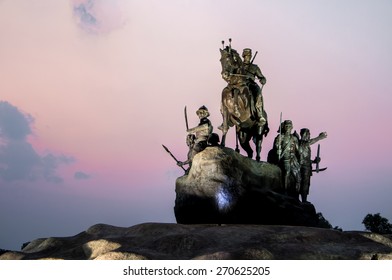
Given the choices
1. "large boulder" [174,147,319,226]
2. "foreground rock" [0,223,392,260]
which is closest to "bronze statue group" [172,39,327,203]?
"large boulder" [174,147,319,226]

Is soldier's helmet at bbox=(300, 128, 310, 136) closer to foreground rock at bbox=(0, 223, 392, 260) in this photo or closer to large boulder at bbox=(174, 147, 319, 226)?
large boulder at bbox=(174, 147, 319, 226)

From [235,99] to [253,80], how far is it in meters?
1.19

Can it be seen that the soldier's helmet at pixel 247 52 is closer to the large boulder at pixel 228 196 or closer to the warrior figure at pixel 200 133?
the warrior figure at pixel 200 133

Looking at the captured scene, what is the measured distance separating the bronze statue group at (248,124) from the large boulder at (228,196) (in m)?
1.66

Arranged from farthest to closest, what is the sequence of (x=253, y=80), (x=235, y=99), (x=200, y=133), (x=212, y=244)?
(x=253, y=80) < (x=235, y=99) < (x=200, y=133) < (x=212, y=244)

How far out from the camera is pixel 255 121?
2036cm

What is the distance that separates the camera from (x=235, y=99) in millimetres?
19828

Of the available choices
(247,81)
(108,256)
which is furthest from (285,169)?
(108,256)

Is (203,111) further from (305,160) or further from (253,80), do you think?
(305,160)

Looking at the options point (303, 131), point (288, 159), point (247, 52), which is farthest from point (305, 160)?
point (247, 52)

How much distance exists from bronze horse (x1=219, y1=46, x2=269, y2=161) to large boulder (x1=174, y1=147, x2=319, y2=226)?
2.19 m

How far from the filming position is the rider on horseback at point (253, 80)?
20.2 metres

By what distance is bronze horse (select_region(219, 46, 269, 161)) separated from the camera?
19828 millimetres

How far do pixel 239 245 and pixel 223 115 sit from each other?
26.4 ft
